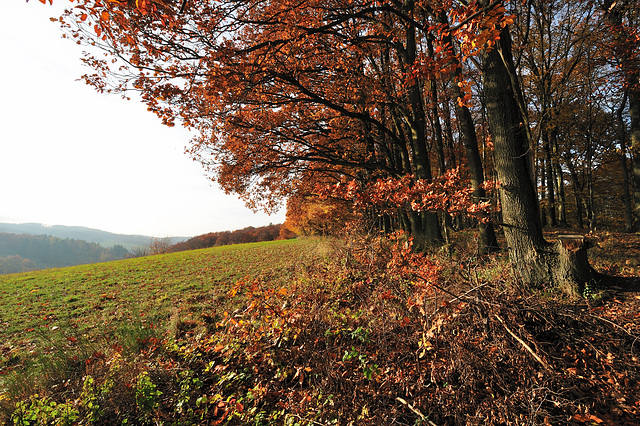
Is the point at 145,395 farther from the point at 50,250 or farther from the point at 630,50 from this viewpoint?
the point at 50,250

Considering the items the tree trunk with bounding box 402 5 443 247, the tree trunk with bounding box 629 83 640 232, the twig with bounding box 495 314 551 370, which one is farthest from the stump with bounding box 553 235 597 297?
the tree trunk with bounding box 629 83 640 232

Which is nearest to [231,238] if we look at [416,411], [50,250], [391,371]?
[391,371]

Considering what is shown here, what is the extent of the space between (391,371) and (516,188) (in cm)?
396

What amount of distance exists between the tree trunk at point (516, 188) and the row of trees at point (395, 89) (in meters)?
0.02

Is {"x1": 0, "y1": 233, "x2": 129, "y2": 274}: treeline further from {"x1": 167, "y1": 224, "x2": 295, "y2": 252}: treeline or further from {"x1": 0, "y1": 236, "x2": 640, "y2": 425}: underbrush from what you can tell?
{"x1": 0, "y1": 236, "x2": 640, "y2": 425}: underbrush

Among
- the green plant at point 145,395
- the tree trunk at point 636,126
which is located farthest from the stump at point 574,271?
the tree trunk at point 636,126

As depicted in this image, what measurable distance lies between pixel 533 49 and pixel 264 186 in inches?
612

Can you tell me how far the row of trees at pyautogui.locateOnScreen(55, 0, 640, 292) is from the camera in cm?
489

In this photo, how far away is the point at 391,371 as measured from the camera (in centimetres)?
335

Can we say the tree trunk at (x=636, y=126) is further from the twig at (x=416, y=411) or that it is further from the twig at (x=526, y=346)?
the twig at (x=416, y=411)

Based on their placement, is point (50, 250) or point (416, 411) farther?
point (50, 250)

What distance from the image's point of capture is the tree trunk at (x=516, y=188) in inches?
177

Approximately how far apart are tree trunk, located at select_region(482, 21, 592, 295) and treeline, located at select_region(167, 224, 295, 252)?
57170mm

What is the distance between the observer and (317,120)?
36.6 feet
